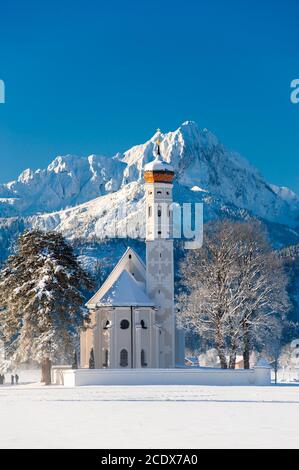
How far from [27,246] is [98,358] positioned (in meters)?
12.9

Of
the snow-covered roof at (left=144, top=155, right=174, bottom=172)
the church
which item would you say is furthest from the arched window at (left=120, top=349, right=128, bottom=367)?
the snow-covered roof at (left=144, top=155, right=174, bottom=172)

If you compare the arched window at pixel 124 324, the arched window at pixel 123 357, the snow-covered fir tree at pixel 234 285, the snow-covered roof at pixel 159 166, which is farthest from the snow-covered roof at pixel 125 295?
the snow-covered roof at pixel 159 166

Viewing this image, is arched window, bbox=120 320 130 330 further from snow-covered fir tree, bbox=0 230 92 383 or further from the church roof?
snow-covered fir tree, bbox=0 230 92 383

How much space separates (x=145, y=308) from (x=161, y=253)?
5.61m

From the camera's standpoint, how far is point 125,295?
7219 cm

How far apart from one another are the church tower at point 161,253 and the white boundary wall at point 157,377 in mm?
14298

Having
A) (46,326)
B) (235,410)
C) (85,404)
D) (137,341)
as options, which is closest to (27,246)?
(46,326)

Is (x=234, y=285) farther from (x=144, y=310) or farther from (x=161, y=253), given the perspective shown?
(x=161, y=253)

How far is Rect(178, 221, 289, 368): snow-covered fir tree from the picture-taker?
204 ft

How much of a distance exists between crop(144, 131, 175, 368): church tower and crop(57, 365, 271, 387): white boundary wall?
563 inches

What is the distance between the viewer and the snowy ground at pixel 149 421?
70.3 ft

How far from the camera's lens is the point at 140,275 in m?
78.0

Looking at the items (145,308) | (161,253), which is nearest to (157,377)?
(145,308)
